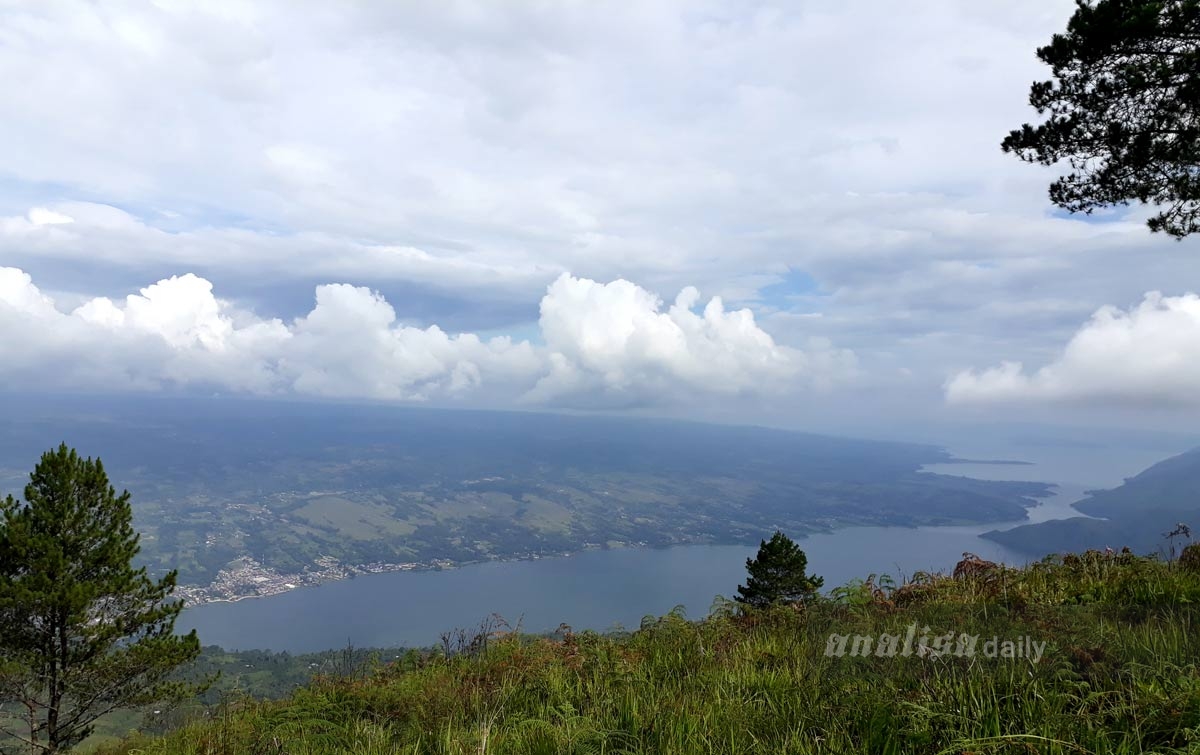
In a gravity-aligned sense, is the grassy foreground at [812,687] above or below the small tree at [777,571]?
above

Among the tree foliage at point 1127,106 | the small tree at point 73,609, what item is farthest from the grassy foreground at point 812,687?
the small tree at point 73,609

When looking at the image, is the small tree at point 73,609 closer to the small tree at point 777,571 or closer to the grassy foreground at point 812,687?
the grassy foreground at point 812,687

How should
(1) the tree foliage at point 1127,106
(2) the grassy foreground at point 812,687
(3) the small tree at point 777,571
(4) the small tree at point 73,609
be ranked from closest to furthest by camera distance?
(2) the grassy foreground at point 812,687 < (1) the tree foliage at point 1127,106 < (4) the small tree at point 73,609 < (3) the small tree at point 777,571

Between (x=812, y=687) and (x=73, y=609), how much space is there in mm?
23347

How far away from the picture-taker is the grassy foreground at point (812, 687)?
3.02m

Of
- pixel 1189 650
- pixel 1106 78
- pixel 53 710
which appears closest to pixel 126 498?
pixel 53 710

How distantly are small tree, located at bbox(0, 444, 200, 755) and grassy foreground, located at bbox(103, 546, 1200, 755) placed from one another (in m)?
16.9

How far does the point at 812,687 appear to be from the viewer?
13.2ft

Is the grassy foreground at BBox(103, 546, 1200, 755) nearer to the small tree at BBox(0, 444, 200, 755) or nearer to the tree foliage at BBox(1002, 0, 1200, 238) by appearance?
the tree foliage at BBox(1002, 0, 1200, 238)

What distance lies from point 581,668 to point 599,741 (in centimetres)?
199

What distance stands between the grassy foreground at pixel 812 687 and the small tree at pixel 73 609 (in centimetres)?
1689

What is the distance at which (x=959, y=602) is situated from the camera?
257 inches

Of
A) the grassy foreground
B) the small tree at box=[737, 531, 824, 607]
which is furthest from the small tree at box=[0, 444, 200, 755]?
the small tree at box=[737, 531, 824, 607]

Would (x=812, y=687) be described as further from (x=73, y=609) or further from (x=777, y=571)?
(x=777, y=571)
